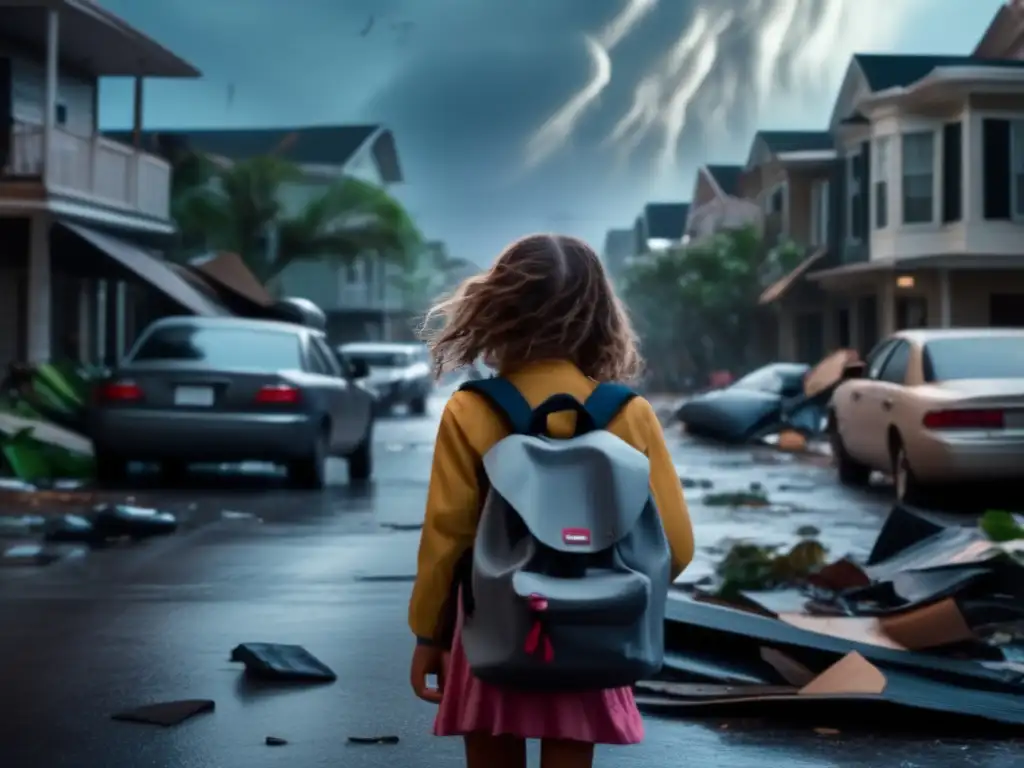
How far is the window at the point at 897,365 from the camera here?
15180 mm

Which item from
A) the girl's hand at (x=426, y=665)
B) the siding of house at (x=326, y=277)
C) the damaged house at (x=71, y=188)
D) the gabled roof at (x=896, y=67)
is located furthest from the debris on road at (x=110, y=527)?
the siding of house at (x=326, y=277)

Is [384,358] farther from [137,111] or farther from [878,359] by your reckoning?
[878,359]

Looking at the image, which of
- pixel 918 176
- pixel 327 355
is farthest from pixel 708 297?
pixel 327 355

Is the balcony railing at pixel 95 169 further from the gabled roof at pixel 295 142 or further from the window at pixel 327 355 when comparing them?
the gabled roof at pixel 295 142

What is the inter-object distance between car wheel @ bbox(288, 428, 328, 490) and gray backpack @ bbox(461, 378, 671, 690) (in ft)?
40.4

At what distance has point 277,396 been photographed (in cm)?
1551

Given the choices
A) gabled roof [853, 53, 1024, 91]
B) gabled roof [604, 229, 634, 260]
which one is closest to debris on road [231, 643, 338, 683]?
gabled roof [853, 53, 1024, 91]

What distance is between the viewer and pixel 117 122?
103375 millimetres

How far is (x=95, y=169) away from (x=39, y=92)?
2.08 meters

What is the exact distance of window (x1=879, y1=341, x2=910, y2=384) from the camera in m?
15.2

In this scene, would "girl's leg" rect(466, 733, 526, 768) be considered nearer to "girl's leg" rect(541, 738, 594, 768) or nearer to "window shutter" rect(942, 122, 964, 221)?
"girl's leg" rect(541, 738, 594, 768)

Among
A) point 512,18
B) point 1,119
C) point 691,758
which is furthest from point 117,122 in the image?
point 691,758

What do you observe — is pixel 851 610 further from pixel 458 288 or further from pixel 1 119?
pixel 1 119

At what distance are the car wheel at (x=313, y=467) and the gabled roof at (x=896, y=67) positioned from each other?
960 inches
